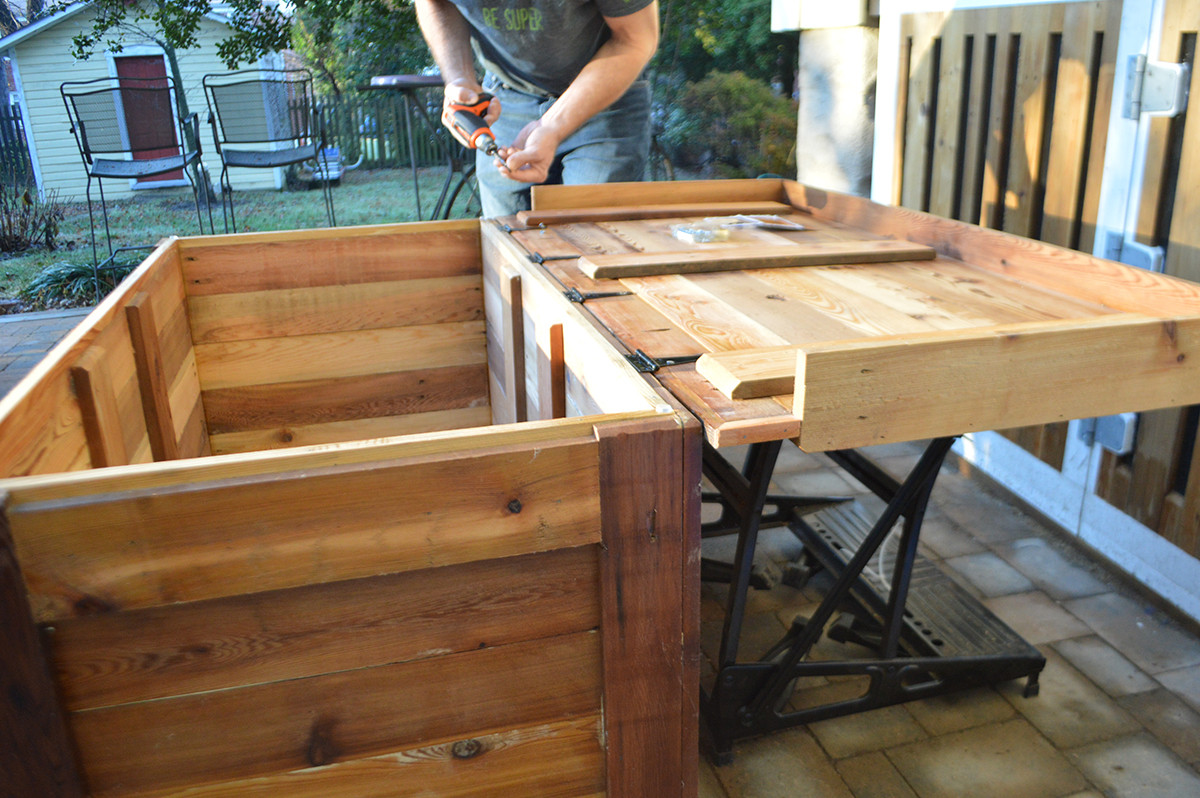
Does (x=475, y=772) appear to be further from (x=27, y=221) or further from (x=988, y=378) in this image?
(x=27, y=221)

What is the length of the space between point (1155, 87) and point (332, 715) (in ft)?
8.02

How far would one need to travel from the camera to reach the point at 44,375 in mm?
1243

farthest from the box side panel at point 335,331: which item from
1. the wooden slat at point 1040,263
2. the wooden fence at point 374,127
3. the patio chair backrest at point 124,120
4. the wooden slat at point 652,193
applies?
the wooden fence at point 374,127

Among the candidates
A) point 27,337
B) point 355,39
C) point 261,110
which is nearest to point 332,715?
point 27,337

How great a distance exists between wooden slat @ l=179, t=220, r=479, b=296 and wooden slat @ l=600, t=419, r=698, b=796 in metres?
1.57

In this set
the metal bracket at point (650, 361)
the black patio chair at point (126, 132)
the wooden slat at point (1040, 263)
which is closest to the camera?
the metal bracket at point (650, 361)

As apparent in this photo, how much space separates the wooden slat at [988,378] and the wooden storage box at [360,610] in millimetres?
176

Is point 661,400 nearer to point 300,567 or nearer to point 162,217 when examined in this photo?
point 300,567

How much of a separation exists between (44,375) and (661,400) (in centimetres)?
85

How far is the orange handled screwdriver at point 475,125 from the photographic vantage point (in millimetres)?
2436

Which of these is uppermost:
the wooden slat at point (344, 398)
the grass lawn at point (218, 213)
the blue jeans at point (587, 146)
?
the blue jeans at point (587, 146)

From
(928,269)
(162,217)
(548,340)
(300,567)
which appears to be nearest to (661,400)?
(300,567)

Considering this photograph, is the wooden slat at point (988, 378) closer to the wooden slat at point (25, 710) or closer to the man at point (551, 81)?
the wooden slat at point (25, 710)

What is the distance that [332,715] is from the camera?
1.04 m
